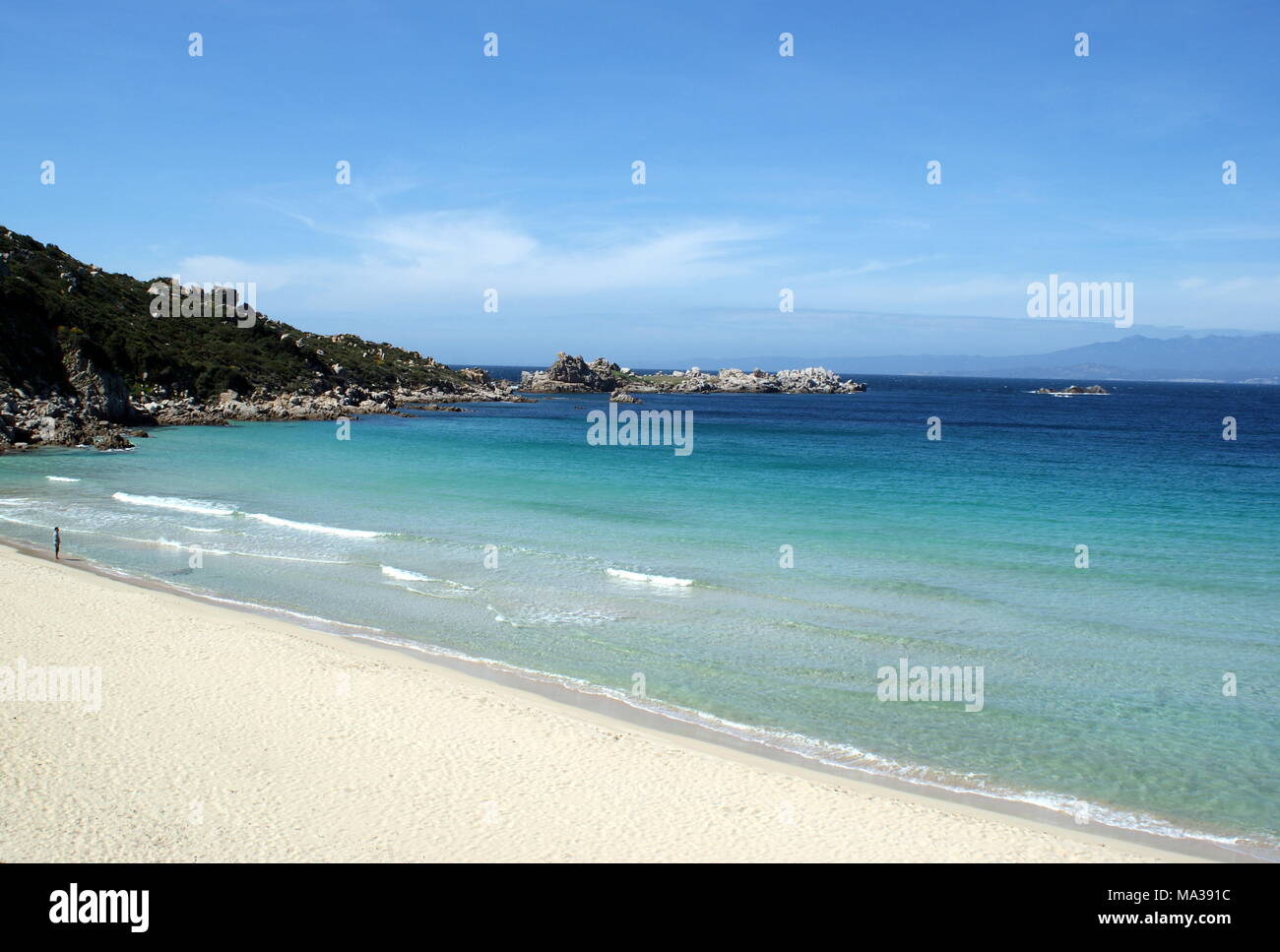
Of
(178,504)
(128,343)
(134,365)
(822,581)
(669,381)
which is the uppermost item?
(669,381)

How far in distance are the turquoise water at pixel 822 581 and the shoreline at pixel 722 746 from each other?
30 cm

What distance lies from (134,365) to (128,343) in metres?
1.59

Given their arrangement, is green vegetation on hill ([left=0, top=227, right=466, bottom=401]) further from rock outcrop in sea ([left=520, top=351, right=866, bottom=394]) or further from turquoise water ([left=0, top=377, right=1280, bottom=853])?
rock outcrop in sea ([left=520, top=351, right=866, bottom=394])

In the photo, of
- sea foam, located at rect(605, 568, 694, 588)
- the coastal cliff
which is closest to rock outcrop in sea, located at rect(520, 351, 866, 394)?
the coastal cliff

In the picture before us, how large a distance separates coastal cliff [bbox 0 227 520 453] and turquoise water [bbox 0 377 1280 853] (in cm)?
747

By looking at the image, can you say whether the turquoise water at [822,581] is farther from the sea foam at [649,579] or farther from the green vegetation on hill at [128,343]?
the green vegetation on hill at [128,343]

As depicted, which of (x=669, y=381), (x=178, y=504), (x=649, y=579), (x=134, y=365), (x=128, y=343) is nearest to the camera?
(x=649, y=579)

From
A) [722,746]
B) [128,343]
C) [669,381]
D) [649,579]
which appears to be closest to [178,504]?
[649,579]

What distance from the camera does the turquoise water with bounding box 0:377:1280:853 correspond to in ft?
34.6

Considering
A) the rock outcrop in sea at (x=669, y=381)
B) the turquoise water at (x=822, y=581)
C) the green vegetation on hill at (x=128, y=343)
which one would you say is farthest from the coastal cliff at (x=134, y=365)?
→ the rock outcrop in sea at (x=669, y=381)

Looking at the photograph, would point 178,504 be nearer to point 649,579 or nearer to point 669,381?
point 649,579

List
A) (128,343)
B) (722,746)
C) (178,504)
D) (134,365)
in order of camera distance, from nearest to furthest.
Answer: (722,746), (178,504), (128,343), (134,365)

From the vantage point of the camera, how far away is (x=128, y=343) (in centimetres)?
5544
